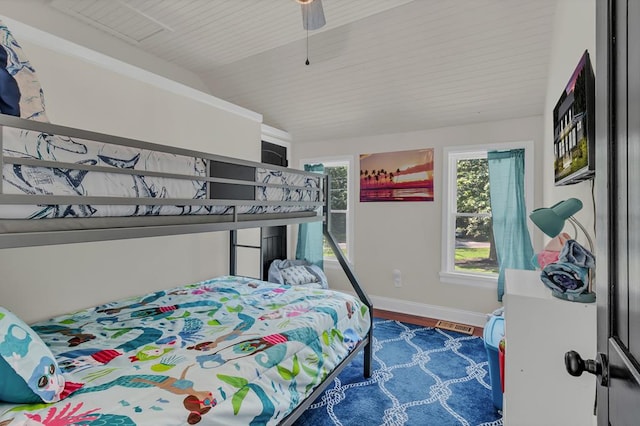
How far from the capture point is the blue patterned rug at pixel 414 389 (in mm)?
1958

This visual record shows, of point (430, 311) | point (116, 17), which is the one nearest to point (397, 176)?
point (430, 311)

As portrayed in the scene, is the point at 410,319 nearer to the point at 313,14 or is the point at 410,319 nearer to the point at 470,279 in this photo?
the point at 470,279

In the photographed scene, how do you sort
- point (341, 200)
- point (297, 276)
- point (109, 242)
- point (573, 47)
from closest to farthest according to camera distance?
point (573, 47) → point (109, 242) → point (297, 276) → point (341, 200)

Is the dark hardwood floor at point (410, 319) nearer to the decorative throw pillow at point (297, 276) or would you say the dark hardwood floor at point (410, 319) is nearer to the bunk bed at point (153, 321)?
the decorative throw pillow at point (297, 276)

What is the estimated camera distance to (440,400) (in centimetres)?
214

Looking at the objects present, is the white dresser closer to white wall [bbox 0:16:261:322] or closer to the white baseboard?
the white baseboard

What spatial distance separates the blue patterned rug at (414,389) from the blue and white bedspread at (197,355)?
0.35m

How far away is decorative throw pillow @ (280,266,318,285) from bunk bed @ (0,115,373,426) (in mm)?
1643

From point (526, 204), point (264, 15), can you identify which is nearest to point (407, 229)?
point (526, 204)

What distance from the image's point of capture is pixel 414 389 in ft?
7.44

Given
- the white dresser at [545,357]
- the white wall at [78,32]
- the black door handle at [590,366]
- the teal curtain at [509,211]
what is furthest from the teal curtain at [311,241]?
the black door handle at [590,366]

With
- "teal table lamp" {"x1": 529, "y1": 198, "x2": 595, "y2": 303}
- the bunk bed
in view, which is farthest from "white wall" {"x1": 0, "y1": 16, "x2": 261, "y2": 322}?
"teal table lamp" {"x1": 529, "y1": 198, "x2": 595, "y2": 303}

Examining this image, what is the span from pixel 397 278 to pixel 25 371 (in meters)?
3.41

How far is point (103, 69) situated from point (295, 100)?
1.91m
